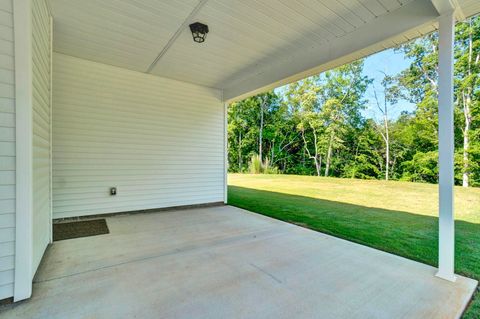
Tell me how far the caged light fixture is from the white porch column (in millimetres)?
2541

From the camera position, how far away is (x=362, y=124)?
1458 cm

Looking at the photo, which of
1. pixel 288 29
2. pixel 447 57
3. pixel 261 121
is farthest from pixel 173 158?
pixel 261 121

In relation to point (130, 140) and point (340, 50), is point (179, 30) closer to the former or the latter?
point (340, 50)

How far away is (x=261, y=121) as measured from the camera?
57.1 ft

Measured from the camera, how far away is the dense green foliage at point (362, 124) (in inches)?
365

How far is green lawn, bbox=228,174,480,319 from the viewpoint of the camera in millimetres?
2781

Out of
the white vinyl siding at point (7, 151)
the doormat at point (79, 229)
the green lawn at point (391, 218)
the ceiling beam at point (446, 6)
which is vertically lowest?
the green lawn at point (391, 218)

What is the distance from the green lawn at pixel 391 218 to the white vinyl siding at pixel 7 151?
11.1 feet

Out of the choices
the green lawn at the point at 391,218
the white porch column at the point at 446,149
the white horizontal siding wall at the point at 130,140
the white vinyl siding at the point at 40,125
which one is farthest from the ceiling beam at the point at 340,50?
the white vinyl siding at the point at 40,125

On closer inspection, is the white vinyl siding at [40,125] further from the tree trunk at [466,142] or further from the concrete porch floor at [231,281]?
the tree trunk at [466,142]

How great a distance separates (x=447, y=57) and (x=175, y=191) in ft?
15.2

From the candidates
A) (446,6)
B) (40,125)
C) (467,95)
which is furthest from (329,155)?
(40,125)

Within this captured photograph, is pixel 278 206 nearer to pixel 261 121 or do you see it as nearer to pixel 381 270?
pixel 381 270

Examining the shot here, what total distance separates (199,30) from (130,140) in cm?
255
